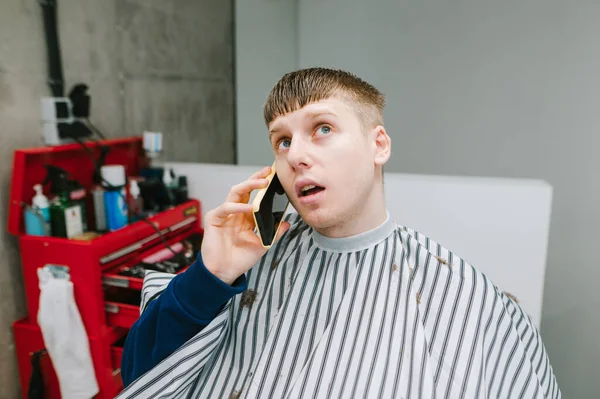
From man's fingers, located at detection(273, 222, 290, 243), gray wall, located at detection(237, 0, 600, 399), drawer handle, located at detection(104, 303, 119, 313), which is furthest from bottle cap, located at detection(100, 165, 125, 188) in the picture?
gray wall, located at detection(237, 0, 600, 399)

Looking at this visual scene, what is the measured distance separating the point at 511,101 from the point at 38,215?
2670 millimetres

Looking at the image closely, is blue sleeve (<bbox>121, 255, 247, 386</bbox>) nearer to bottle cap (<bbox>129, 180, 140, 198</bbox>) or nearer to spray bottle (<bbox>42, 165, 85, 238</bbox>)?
spray bottle (<bbox>42, 165, 85, 238</bbox>)

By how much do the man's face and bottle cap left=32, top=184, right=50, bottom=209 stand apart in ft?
3.70

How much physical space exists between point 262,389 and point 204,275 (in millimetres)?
322

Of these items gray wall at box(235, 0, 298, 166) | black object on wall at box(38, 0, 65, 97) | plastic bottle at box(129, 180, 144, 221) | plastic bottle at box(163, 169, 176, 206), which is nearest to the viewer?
black object on wall at box(38, 0, 65, 97)

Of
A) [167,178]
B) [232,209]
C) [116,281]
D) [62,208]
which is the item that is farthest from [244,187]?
[167,178]

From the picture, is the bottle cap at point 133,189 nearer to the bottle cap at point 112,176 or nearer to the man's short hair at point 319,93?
the bottle cap at point 112,176

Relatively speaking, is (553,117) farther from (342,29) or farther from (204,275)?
(204,275)

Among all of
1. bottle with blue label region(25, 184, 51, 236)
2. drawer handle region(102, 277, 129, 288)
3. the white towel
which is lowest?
the white towel

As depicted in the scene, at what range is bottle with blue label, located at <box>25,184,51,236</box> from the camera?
1.71m

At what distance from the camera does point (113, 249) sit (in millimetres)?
1777

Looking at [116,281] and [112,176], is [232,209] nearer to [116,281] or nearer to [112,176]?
[116,281]

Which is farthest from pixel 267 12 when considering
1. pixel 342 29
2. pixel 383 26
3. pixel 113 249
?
pixel 113 249

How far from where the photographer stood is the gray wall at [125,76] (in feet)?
5.72
